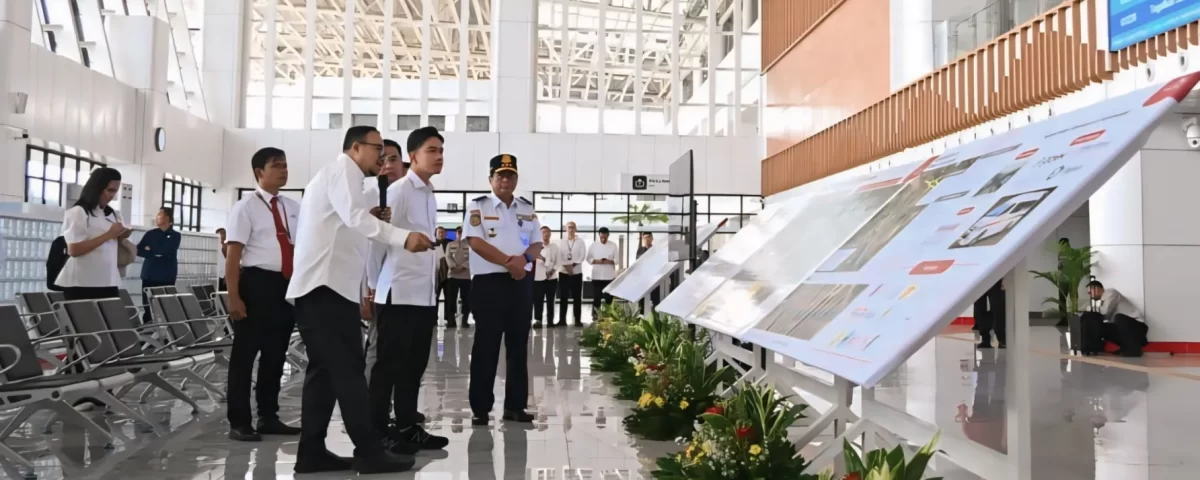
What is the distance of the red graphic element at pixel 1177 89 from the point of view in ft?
6.35

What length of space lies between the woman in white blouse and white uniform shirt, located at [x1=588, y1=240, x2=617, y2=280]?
9083 millimetres

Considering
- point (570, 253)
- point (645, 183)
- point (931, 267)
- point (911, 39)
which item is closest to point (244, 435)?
point (931, 267)

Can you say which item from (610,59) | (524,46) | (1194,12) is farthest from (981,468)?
(610,59)

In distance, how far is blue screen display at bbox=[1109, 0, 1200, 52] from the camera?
834 cm

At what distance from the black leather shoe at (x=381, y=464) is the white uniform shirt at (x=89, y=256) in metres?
2.80

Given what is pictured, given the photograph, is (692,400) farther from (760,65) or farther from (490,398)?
(760,65)

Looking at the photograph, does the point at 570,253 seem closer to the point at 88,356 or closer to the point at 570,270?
the point at 570,270

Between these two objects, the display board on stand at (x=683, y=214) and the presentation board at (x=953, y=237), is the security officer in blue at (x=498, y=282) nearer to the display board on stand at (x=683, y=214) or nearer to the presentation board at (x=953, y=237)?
the display board on stand at (x=683, y=214)

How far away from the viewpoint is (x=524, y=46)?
1917 centimetres

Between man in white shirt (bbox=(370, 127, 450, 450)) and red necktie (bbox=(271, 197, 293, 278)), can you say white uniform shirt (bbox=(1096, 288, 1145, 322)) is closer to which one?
man in white shirt (bbox=(370, 127, 450, 450))

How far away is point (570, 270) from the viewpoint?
46.3 feet

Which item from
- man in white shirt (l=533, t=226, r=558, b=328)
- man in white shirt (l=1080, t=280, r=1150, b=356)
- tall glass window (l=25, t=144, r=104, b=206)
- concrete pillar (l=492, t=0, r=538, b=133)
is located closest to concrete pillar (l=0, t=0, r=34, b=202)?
tall glass window (l=25, t=144, r=104, b=206)

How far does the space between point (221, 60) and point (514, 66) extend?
6166 mm

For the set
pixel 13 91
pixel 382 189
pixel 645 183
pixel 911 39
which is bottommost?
pixel 382 189
